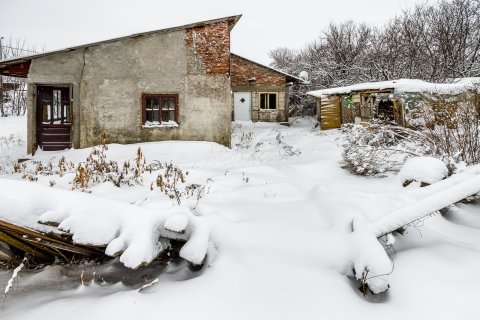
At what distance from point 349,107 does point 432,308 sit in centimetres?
1486

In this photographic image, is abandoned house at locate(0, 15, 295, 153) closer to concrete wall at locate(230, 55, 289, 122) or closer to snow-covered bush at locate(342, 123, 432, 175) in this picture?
→ snow-covered bush at locate(342, 123, 432, 175)

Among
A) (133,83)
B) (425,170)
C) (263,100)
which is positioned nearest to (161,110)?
(133,83)

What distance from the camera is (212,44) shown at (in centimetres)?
962

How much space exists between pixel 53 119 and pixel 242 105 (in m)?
11.5

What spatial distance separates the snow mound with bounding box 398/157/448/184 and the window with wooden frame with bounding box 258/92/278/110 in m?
15.3

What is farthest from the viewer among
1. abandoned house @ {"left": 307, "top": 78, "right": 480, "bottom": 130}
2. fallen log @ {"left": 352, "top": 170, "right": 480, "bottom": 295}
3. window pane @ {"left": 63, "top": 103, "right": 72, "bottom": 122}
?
abandoned house @ {"left": 307, "top": 78, "right": 480, "bottom": 130}

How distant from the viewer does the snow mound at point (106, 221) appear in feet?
7.16

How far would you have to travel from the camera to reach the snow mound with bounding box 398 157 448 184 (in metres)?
4.18

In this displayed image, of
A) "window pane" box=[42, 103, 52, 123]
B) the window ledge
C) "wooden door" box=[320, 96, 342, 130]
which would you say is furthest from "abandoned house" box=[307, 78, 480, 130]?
"window pane" box=[42, 103, 52, 123]

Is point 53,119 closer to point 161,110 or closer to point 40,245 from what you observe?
point 161,110

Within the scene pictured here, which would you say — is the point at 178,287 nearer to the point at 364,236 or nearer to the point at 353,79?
the point at 364,236

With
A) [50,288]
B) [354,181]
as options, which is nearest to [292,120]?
[354,181]

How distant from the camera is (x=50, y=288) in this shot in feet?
7.09

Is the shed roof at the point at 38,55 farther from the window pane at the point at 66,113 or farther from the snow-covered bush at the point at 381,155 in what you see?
the snow-covered bush at the point at 381,155
